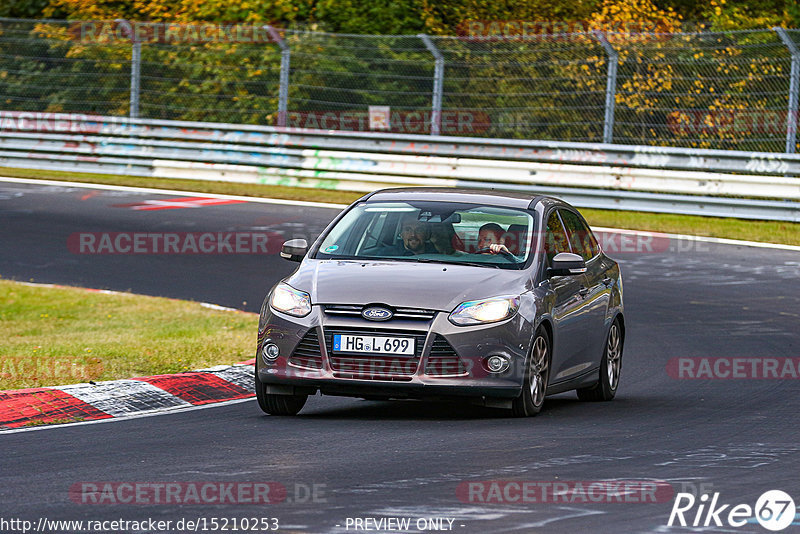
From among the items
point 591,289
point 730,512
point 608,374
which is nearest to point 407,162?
point 608,374

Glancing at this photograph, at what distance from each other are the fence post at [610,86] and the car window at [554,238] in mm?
13161

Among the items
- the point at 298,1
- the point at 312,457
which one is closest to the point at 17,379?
the point at 312,457

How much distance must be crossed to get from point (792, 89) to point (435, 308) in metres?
14.3

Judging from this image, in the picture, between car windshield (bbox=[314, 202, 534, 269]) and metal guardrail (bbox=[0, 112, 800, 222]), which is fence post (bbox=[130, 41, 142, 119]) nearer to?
metal guardrail (bbox=[0, 112, 800, 222])

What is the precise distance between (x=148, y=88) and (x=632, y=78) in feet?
32.5

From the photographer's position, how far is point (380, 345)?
902 cm

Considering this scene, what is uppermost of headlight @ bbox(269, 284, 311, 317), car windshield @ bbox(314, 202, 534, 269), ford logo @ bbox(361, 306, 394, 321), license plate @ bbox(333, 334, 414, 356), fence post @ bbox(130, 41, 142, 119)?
car windshield @ bbox(314, 202, 534, 269)

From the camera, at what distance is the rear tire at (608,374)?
1092 centimetres

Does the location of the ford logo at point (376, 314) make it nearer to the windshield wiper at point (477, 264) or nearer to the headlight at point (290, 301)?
the headlight at point (290, 301)

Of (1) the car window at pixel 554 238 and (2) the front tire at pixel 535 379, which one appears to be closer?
(2) the front tire at pixel 535 379

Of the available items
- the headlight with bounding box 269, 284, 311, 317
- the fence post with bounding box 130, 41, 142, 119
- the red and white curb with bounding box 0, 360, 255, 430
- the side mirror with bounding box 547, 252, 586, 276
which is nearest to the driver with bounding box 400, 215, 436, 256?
the side mirror with bounding box 547, 252, 586, 276

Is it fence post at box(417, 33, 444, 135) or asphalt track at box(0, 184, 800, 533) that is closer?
asphalt track at box(0, 184, 800, 533)

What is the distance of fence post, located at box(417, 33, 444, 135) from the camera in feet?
82.7

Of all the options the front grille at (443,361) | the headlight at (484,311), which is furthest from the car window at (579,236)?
the front grille at (443,361)
